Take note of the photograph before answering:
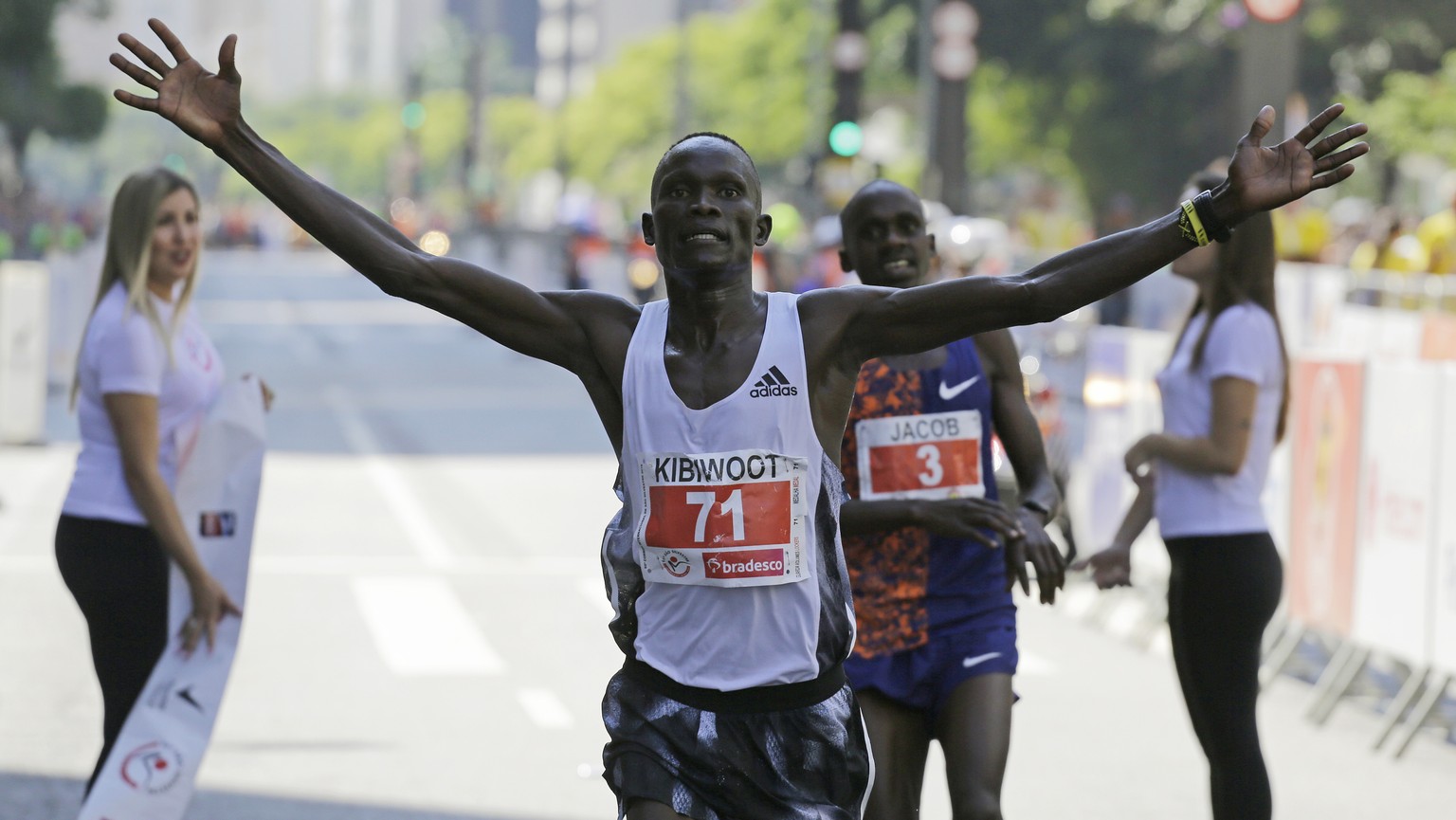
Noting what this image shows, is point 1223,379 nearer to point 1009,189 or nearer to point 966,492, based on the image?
point 966,492

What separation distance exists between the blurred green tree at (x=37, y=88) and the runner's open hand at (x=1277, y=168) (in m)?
34.0

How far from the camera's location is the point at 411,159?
83.4 m

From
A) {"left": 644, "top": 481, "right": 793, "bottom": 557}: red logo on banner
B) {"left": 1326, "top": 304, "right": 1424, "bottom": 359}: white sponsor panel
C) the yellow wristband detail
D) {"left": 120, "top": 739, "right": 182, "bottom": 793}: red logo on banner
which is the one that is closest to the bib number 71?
{"left": 644, "top": 481, "right": 793, "bottom": 557}: red logo on banner

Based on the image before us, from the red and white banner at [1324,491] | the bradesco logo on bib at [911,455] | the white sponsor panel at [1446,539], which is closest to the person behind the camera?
the bradesco logo on bib at [911,455]

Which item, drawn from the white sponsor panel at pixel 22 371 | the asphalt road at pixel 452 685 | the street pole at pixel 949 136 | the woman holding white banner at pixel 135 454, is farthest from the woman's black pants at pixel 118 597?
the street pole at pixel 949 136

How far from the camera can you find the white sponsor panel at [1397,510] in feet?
28.9

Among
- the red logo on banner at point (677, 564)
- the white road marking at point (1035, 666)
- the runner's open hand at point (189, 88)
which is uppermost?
the runner's open hand at point (189, 88)

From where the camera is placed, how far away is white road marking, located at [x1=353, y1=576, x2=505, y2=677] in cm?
1034

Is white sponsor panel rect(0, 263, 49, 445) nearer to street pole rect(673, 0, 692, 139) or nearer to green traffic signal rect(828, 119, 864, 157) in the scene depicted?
green traffic signal rect(828, 119, 864, 157)

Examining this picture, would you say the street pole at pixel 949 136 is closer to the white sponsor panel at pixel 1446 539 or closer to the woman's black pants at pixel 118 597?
the white sponsor panel at pixel 1446 539

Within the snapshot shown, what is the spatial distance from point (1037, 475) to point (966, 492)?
223 mm

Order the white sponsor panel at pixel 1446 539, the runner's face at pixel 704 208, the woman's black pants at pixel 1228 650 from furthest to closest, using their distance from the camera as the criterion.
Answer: the white sponsor panel at pixel 1446 539 < the woman's black pants at pixel 1228 650 < the runner's face at pixel 704 208

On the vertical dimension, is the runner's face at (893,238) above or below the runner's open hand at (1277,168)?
below

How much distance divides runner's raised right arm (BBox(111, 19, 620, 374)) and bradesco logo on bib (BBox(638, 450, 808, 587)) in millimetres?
316
